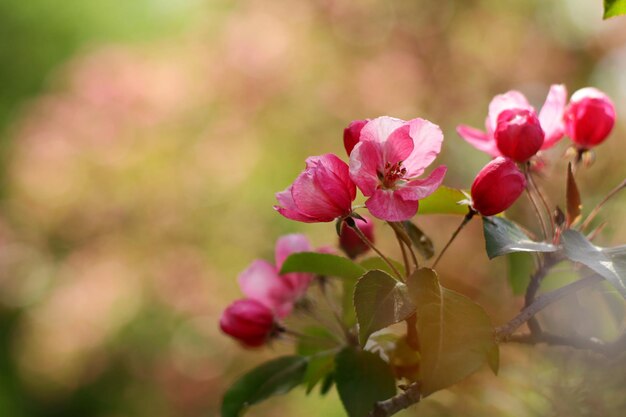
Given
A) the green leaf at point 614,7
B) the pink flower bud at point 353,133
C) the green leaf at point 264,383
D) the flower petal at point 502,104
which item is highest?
the green leaf at point 614,7

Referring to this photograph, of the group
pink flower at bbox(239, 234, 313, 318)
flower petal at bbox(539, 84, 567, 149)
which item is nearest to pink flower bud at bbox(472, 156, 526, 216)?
flower petal at bbox(539, 84, 567, 149)

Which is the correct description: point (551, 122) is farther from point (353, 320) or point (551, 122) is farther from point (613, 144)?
point (613, 144)

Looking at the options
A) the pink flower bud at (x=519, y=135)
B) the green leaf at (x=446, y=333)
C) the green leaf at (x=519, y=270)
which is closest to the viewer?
the green leaf at (x=446, y=333)

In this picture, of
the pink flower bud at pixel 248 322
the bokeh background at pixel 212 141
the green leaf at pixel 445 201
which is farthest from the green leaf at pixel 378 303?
the bokeh background at pixel 212 141

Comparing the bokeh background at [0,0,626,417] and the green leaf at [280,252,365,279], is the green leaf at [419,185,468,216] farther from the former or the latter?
the bokeh background at [0,0,626,417]

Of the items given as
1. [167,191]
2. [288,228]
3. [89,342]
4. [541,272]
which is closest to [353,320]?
[541,272]

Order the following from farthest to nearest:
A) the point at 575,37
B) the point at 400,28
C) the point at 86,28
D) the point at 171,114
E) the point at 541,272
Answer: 1. the point at 86,28
2. the point at 171,114
3. the point at 400,28
4. the point at 575,37
5. the point at 541,272

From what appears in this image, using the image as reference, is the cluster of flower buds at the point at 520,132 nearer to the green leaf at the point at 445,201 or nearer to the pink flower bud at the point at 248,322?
the green leaf at the point at 445,201
